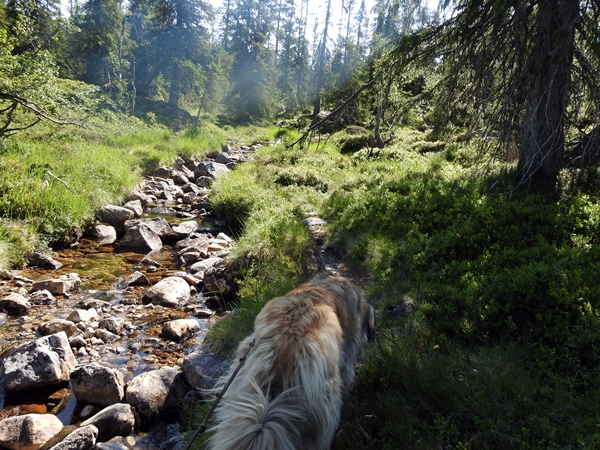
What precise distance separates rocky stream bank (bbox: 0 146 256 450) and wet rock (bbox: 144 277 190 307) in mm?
21

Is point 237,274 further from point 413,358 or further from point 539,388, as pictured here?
point 539,388

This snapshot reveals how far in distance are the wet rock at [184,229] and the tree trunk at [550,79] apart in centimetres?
823

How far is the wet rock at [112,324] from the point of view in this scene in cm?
582

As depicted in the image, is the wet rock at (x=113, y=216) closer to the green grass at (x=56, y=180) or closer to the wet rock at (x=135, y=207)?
the green grass at (x=56, y=180)

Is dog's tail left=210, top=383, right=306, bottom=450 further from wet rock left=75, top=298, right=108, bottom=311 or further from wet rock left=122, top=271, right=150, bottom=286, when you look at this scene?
wet rock left=122, top=271, right=150, bottom=286

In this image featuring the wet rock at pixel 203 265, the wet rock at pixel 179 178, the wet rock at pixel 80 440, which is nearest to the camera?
the wet rock at pixel 80 440

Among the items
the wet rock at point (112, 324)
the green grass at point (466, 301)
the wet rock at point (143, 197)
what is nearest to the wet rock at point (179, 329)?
the wet rock at point (112, 324)

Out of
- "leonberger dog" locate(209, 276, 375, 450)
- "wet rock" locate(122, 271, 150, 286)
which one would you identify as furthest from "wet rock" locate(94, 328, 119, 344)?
"leonberger dog" locate(209, 276, 375, 450)

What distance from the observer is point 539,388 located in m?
2.94

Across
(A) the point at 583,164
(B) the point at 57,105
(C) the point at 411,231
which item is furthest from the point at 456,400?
(B) the point at 57,105

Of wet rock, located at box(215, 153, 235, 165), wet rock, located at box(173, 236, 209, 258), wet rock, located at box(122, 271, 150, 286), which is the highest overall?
wet rock, located at box(215, 153, 235, 165)

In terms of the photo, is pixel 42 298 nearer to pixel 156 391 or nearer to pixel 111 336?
pixel 111 336

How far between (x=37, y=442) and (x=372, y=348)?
3.32 metres

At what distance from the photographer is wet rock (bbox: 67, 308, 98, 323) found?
5.89m
